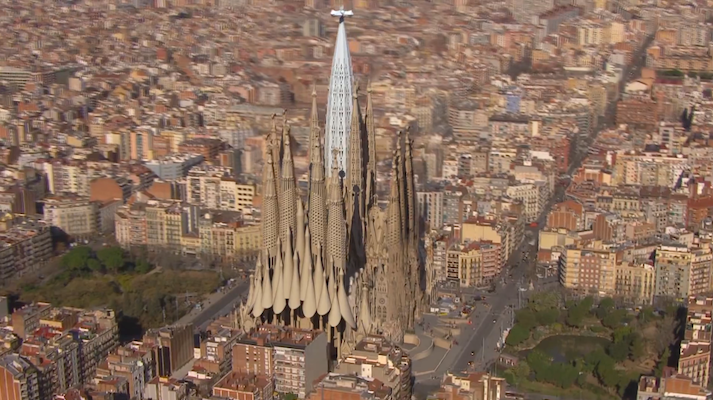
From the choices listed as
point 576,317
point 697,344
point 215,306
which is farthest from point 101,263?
point 697,344

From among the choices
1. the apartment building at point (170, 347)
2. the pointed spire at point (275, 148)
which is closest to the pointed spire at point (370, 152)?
the pointed spire at point (275, 148)

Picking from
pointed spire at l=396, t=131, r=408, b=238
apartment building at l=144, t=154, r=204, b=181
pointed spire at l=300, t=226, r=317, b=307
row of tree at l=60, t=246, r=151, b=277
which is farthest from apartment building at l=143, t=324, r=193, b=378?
apartment building at l=144, t=154, r=204, b=181

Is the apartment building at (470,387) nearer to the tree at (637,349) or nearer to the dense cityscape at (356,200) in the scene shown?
the dense cityscape at (356,200)

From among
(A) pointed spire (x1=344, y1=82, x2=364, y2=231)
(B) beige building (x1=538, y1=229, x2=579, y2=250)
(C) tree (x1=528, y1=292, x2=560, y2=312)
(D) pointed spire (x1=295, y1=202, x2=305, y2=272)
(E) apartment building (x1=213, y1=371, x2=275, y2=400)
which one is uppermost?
(A) pointed spire (x1=344, y1=82, x2=364, y2=231)

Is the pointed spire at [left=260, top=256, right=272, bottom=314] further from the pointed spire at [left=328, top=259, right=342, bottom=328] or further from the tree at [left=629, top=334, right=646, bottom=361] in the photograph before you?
the tree at [left=629, top=334, right=646, bottom=361]

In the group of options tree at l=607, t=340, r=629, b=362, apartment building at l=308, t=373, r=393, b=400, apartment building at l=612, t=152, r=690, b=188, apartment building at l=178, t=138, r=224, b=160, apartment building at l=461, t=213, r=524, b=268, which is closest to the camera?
apartment building at l=308, t=373, r=393, b=400

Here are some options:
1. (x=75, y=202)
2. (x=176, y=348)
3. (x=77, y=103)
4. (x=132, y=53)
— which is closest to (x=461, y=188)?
(x=75, y=202)

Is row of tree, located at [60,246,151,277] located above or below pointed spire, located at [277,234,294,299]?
below
